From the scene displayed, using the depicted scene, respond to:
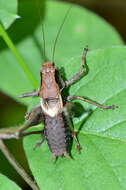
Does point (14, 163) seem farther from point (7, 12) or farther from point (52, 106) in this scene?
point (7, 12)

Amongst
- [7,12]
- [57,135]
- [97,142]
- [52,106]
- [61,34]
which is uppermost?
[7,12]

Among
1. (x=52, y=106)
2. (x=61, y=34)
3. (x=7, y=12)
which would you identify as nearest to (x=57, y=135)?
(x=52, y=106)

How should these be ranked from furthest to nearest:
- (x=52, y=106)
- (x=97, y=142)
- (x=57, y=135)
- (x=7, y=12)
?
(x=7, y=12), (x=52, y=106), (x=57, y=135), (x=97, y=142)

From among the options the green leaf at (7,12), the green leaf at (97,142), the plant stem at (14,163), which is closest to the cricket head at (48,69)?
the green leaf at (97,142)

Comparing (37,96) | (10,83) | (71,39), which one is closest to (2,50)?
(10,83)

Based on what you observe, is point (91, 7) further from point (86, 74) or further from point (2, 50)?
point (86, 74)

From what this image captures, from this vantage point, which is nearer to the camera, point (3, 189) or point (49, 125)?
point (3, 189)
